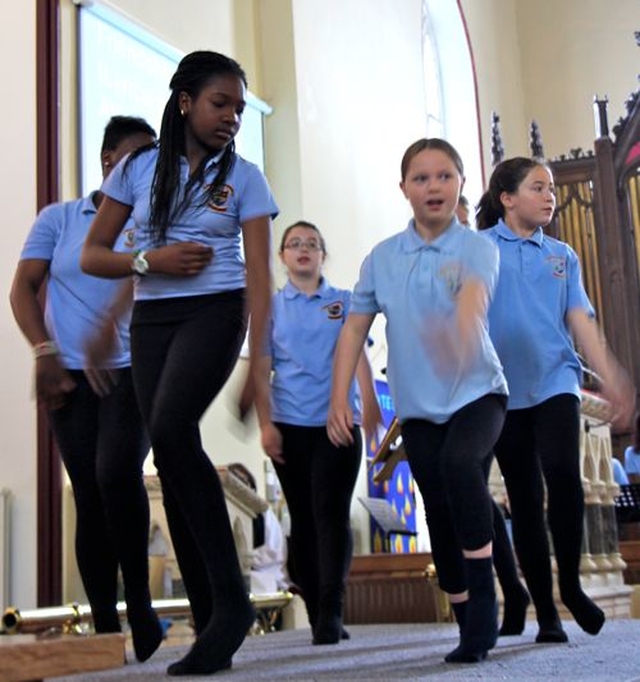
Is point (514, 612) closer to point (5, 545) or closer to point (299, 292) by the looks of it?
point (299, 292)

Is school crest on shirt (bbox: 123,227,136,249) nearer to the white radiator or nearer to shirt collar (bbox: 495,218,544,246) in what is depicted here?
shirt collar (bbox: 495,218,544,246)

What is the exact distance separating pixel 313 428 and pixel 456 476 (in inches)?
41.1

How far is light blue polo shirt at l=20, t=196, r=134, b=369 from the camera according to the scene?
2.90 metres

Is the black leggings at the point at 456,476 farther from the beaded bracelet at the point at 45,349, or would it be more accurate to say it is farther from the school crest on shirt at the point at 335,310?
the school crest on shirt at the point at 335,310

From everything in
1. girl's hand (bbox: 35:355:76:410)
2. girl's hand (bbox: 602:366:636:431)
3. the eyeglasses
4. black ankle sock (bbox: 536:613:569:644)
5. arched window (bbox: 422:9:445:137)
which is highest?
arched window (bbox: 422:9:445:137)

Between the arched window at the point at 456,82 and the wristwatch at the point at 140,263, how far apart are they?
34.8ft

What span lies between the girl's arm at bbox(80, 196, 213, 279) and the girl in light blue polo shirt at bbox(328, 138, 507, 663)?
57cm

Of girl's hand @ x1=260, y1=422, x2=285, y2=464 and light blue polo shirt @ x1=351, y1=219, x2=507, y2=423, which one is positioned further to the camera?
light blue polo shirt @ x1=351, y1=219, x2=507, y2=423

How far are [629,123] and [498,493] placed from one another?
25.7 feet

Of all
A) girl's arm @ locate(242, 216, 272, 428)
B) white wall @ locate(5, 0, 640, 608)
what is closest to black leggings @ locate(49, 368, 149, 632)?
girl's arm @ locate(242, 216, 272, 428)

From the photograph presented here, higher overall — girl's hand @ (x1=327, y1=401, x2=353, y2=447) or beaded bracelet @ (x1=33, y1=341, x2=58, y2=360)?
beaded bracelet @ (x1=33, y1=341, x2=58, y2=360)

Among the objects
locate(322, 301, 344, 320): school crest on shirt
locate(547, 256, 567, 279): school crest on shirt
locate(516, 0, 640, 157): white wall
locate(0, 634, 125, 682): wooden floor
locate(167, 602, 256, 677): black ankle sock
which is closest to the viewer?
locate(0, 634, 125, 682): wooden floor

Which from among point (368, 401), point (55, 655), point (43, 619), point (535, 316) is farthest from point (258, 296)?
point (43, 619)

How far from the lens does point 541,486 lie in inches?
120
